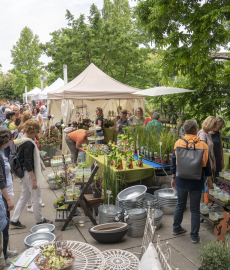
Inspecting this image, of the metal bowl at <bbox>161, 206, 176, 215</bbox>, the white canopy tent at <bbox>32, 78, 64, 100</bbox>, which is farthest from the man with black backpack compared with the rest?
the white canopy tent at <bbox>32, 78, 64, 100</bbox>

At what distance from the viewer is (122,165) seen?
451 centimetres

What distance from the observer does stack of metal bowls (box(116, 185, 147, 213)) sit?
3.79 metres

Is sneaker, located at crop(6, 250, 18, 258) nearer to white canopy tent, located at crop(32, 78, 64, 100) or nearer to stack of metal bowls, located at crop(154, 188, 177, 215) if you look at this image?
stack of metal bowls, located at crop(154, 188, 177, 215)

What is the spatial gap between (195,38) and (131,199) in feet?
9.81

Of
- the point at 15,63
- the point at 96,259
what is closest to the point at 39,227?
the point at 96,259

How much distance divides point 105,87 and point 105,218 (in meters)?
6.05

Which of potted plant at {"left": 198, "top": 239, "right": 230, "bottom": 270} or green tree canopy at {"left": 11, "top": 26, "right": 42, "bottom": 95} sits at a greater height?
green tree canopy at {"left": 11, "top": 26, "right": 42, "bottom": 95}

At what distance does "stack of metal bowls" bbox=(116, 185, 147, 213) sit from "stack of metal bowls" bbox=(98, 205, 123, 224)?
4.3 inches

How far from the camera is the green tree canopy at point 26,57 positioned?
31750 mm

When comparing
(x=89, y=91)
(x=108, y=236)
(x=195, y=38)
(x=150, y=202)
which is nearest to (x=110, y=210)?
(x=108, y=236)

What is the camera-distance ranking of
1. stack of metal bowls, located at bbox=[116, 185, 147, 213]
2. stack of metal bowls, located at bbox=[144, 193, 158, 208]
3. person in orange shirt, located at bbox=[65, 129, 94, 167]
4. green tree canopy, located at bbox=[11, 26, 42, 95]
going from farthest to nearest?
green tree canopy, located at bbox=[11, 26, 42, 95], person in orange shirt, located at bbox=[65, 129, 94, 167], stack of metal bowls, located at bbox=[144, 193, 158, 208], stack of metal bowls, located at bbox=[116, 185, 147, 213]

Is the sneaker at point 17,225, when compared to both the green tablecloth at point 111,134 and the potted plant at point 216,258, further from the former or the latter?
the green tablecloth at point 111,134

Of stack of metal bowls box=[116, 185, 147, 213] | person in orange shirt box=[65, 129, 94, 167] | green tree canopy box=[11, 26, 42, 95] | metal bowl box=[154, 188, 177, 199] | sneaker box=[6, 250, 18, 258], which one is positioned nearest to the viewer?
sneaker box=[6, 250, 18, 258]

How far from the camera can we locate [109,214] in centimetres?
357
